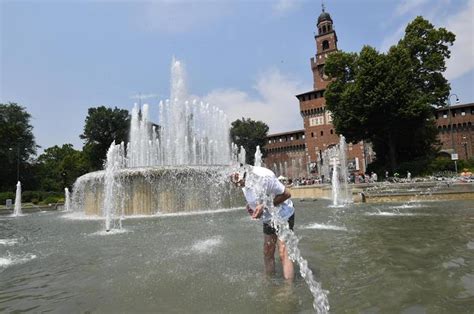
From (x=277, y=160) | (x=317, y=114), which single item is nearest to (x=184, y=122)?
(x=317, y=114)

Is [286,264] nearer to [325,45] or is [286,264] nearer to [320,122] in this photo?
[320,122]

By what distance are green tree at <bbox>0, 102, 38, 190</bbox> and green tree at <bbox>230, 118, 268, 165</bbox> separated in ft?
100

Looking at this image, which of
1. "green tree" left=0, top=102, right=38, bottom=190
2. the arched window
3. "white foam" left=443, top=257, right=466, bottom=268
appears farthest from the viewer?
the arched window

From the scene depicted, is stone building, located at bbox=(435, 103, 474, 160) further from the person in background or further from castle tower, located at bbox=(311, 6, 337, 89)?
the person in background

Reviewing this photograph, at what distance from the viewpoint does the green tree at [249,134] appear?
66000 millimetres

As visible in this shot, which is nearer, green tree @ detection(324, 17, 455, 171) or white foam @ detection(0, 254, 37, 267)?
white foam @ detection(0, 254, 37, 267)

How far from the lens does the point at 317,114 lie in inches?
2436

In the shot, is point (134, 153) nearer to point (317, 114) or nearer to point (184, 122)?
point (184, 122)

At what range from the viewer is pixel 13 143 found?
1992 inches

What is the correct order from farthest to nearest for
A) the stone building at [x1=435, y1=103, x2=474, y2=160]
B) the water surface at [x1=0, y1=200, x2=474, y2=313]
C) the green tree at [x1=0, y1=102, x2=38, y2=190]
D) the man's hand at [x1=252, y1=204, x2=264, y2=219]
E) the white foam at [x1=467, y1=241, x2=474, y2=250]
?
the stone building at [x1=435, y1=103, x2=474, y2=160] < the green tree at [x1=0, y1=102, x2=38, y2=190] < the white foam at [x1=467, y1=241, x2=474, y2=250] < the man's hand at [x1=252, y1=204, x2=264, y2=219] < the water surface at [x1=0, y1=200, x2=474, y2=313]

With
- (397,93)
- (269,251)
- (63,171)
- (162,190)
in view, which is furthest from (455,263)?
(63,171)

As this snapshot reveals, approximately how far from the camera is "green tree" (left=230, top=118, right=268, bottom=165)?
217 feet

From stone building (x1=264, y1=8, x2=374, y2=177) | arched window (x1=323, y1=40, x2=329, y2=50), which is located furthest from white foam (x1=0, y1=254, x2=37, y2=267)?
arched window (x1=323, y1=40, x2=329, y2=50)

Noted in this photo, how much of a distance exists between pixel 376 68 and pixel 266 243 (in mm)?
31529
